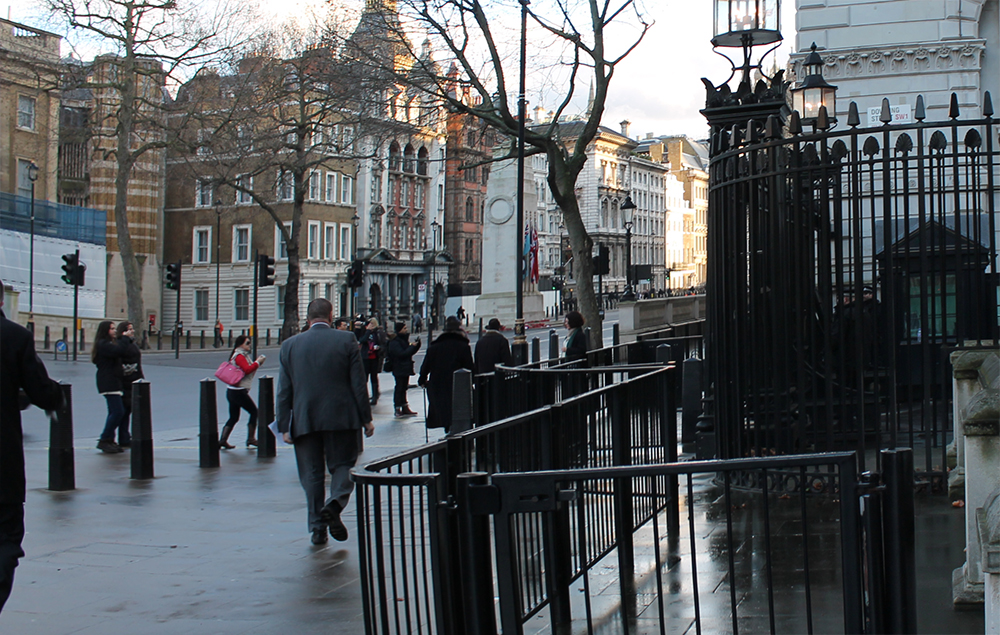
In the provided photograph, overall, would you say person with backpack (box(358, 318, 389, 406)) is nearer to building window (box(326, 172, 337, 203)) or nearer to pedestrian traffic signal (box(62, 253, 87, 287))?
pedestrian traffic signal (box(62, 253, 87, 287))

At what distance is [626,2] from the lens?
2656 centimetres

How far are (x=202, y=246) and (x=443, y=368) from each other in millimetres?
57816

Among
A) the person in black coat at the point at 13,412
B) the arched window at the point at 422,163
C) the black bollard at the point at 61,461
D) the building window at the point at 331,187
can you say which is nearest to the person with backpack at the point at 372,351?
the black bollard at the point at 61,461

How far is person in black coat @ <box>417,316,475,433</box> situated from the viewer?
13.2 meters

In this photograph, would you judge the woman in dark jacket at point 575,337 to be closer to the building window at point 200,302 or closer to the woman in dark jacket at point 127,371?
the woman in dark jacket at point 127,371

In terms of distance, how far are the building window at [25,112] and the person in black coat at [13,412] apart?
52357mm

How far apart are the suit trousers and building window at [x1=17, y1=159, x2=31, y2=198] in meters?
49.6

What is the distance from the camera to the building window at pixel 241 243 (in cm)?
6688

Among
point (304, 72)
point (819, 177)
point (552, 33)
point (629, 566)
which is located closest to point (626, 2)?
point (552, 33)

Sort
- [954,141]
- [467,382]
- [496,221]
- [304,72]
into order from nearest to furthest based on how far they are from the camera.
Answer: [954,141]
[467,382]
[304,72]
[496,221]

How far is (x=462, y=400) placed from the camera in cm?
1094

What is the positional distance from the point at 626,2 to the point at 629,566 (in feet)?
74.0

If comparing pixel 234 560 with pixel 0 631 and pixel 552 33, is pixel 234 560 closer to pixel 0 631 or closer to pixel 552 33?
pixel 0 631

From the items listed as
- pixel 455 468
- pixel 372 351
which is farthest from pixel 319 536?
pixel 372 351
